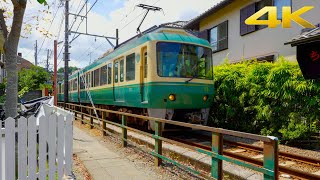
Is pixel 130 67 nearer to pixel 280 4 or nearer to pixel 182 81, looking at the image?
pixel 182 81

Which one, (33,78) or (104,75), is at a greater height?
(33,78)

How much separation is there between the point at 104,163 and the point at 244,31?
10730 millimetres

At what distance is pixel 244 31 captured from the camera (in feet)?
49.6

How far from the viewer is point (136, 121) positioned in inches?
448

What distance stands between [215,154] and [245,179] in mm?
647

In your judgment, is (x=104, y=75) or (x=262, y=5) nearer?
(x=104, y=75)

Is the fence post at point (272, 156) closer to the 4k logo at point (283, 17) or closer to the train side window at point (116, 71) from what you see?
the 4k logo at point (283, 17)

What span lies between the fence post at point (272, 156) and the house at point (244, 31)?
9335mm

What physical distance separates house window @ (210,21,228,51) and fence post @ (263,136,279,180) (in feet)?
45.7

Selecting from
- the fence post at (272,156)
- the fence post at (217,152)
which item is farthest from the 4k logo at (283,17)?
the fence post at (272,156)

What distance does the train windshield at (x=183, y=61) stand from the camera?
912cm

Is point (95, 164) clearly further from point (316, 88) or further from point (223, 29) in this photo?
point (223, 29)

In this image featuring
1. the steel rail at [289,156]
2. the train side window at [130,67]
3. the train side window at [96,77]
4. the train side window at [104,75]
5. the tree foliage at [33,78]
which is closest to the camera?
the steel rail at [289,156]

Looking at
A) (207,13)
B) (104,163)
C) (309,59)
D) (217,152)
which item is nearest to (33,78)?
(207,13)
